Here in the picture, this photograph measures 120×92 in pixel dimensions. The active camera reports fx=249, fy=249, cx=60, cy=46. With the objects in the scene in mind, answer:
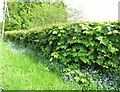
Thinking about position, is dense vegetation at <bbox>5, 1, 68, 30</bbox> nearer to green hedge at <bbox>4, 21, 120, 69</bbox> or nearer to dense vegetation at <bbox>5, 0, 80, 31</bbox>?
dense vegetation at <bbox>5, 0, 80, 31</bbox>

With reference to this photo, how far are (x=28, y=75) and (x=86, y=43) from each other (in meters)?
1.47

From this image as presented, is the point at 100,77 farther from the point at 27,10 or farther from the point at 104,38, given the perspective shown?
the point at 27,10

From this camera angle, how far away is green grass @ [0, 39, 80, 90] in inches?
181

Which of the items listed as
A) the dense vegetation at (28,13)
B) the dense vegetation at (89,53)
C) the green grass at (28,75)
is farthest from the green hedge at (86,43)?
the dense vegetation at (28,13)

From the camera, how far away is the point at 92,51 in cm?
552

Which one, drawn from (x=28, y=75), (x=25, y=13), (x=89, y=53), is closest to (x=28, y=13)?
(x=25, y=13)

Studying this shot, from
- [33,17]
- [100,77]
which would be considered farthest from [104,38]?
[33,17]

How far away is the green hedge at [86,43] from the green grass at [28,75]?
446 millimetres

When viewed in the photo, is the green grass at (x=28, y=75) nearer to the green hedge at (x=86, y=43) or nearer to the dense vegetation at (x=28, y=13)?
the green hedge at (x=86, y=43)

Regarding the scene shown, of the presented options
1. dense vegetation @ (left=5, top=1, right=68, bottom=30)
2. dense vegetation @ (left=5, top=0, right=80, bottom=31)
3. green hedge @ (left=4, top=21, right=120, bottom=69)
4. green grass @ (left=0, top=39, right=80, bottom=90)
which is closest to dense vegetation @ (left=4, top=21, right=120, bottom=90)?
green hedge @ (left=4, top=21, right=120, bottom=69)

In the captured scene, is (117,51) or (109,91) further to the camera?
(117,51)

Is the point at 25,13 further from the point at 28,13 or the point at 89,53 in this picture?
the point at 89,53

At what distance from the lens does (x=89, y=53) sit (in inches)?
217

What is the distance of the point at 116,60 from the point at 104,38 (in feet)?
1.79
